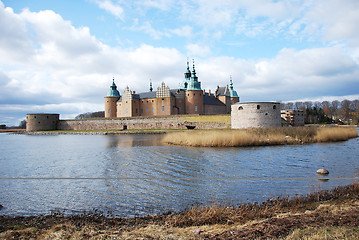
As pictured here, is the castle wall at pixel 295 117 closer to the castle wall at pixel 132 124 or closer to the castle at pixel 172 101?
the castle at pixel 172 101

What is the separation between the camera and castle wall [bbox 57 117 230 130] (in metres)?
33.6

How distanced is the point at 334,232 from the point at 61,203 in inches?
195

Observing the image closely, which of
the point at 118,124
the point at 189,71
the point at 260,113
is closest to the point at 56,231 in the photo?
the point at 260,113

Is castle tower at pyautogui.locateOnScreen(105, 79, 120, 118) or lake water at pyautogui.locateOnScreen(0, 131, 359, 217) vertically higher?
castle tower at pyautogui.locateOnScreen(105, 79, 120, 118)

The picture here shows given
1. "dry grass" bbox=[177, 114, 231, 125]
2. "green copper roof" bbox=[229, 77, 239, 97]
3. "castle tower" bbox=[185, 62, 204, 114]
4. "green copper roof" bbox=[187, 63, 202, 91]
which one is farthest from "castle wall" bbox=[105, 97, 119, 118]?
"green copper roof" bbox=[229, 77, 239, 97]

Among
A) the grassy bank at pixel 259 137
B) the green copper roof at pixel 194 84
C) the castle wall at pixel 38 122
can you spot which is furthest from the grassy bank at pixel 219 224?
the castle wall at pixel 38 122

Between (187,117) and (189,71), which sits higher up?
(189,71)

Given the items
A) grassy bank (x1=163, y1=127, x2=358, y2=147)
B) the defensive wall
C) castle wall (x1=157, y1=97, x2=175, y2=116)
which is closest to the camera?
grassy bank (x1=163, y1=127, x2=358, y2=147)

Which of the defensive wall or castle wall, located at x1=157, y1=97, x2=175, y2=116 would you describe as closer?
the defensive wall

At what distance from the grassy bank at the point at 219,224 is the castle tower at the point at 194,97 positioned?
34628 millimetres

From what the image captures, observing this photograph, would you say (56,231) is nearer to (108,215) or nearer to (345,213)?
(108,215)

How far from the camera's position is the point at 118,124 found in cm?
4103

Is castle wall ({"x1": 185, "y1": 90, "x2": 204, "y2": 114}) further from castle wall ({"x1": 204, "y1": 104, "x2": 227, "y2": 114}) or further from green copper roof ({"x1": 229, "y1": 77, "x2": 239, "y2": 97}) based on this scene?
green copper roof ({"x1": 229, "y1": 77, "x2": 239, "y2": 97})

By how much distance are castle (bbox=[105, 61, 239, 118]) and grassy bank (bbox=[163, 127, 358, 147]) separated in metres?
20.8
